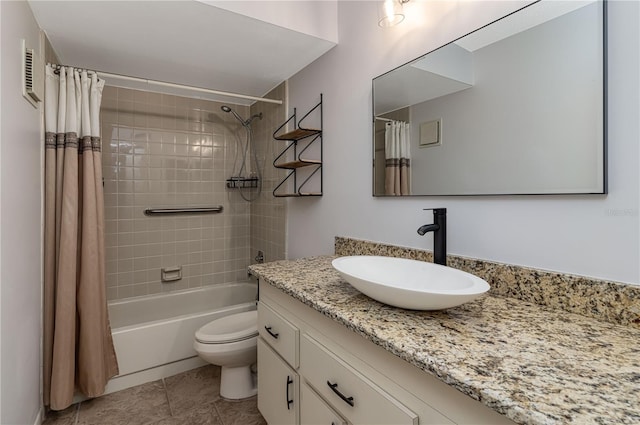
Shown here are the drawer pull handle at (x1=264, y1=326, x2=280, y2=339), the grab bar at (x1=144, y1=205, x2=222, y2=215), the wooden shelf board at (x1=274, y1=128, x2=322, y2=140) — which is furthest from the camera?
the grab bar at (x1=144, y1=205, x2=222, y2=215)

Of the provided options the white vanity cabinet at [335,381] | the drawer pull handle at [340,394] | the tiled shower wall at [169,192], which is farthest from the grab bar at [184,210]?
the drawer pull handle at [340,394]

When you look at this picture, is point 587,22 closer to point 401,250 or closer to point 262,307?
point 401,250

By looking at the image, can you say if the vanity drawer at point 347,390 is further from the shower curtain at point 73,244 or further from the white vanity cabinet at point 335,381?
the shower curtain at point 73,244

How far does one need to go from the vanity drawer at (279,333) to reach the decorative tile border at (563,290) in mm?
681

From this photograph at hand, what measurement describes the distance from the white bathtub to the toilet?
0.29 m

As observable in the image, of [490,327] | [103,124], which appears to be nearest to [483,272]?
[490,327]

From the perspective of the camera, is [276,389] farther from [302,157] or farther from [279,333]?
[302,157]

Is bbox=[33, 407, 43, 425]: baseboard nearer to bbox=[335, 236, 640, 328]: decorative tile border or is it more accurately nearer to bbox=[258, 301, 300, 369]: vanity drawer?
bbox=[258, 301, 300, 369]: vanity drawer

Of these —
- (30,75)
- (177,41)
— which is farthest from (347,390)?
(177,41)

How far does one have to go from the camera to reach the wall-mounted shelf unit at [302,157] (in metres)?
2.02

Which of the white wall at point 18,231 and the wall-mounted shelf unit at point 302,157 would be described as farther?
the wall-mounted shelf unit at point 302,157

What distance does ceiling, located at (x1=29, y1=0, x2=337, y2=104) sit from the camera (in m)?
1.52

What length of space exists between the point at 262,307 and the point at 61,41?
1.93 meters

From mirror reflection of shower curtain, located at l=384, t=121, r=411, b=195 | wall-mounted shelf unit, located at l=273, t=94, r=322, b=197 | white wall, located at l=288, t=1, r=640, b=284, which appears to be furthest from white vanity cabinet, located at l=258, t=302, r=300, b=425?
wall-mounted shelf unit, located at l=273, t=94, r=322, b=197
